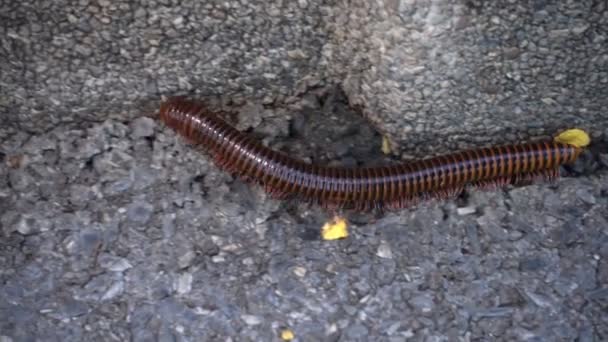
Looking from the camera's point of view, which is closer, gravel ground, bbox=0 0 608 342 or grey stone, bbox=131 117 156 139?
gravel ground, bbox=0 0 608 342

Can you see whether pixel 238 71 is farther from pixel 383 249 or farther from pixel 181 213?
pixel 383 249

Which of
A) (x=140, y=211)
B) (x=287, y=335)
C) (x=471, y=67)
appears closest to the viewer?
(x=287, y=335)

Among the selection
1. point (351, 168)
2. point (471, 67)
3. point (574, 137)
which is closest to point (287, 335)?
point (351, 168)

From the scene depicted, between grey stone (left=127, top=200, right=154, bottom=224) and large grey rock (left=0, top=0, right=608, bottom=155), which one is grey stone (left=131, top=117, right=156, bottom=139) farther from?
grey stone (left=127, top=200, right=154, bottom=224)

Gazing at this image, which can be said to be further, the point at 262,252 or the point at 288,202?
the point at 288,202

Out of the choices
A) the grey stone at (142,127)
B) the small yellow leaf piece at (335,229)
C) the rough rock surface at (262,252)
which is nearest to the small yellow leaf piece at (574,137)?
the rough rock surface at (262,252)

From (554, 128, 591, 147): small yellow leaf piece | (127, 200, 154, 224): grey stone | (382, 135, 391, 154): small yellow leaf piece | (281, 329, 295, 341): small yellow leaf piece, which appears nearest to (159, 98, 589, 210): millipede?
(554, 128, 591, 147): small yellow leaf piece

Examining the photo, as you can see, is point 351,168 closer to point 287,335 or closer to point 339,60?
point 339,60
